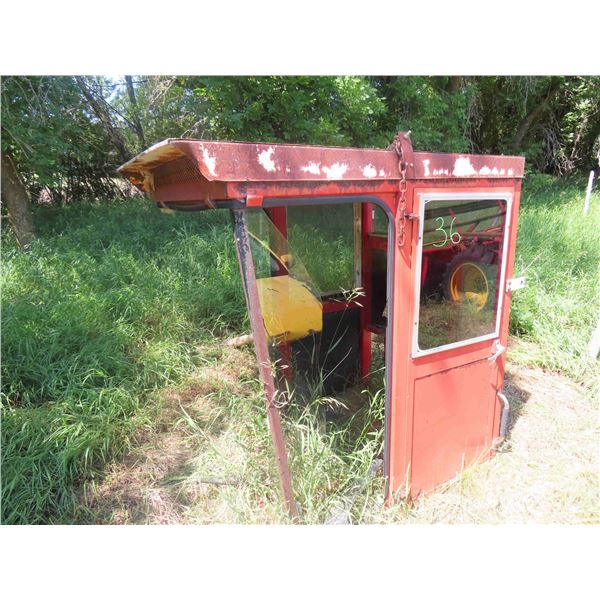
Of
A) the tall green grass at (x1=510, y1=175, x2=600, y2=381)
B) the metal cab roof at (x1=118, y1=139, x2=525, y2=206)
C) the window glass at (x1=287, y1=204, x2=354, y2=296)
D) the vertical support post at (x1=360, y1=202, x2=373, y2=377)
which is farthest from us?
the tall green grass at (x1=510, y1=175, x2=600, y2=381)

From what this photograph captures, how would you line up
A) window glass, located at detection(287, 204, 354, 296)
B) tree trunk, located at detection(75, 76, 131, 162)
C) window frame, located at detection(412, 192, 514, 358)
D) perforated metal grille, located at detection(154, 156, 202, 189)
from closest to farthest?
1. perforated metal grille, located at detection(154, 156, 202, 189)
2. window frame, located at detection(412, 192, 514, 358)
3. window glass, located at detection(287, 204, 354, 296)
4. tree trunk, located at detection(75, 76, 131, 162)

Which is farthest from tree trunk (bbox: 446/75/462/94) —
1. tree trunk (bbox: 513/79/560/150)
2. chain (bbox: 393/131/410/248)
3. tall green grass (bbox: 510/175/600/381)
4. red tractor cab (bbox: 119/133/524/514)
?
chain (bbox: 393/131/410/248)

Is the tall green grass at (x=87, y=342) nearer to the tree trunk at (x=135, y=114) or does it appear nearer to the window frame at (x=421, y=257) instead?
the window frame at (x=421, y=257)

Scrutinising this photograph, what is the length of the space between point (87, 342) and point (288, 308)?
215 cm

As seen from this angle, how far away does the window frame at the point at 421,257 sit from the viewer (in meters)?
2.31

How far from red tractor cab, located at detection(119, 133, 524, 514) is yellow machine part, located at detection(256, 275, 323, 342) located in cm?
1

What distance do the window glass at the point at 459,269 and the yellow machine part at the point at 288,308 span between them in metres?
0.98

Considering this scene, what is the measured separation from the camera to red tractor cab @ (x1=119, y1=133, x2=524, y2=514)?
1.81m

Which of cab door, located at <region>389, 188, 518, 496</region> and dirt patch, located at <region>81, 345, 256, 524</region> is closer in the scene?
cab door, located at <region>389, 188, 518, 496</region>

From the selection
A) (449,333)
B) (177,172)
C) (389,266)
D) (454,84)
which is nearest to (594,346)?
(449,333)

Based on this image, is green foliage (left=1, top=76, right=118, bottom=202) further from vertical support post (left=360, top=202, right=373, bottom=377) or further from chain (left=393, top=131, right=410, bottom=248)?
chain (left=393, top=131, right=410, bottom=248)

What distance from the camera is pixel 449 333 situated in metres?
2.71

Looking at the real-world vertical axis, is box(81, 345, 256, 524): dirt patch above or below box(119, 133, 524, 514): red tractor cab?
below

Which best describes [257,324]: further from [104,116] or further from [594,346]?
[104,116]
